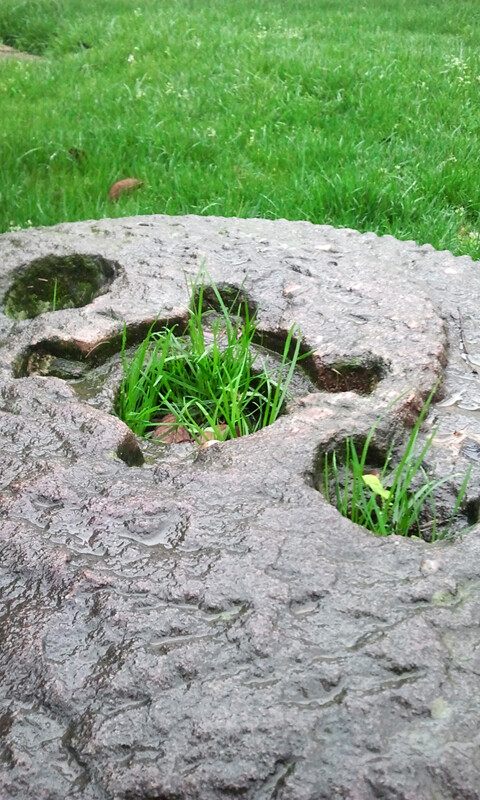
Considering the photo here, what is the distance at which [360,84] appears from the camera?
202 inches

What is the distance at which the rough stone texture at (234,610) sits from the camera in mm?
1111

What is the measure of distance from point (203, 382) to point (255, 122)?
3.09m

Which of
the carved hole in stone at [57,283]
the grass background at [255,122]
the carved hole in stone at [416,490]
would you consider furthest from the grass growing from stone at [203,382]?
the grass background at [255,122]

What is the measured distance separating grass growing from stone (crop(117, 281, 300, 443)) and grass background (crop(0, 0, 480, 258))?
1573 mm

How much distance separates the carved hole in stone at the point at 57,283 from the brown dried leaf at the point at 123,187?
1501 millimetres

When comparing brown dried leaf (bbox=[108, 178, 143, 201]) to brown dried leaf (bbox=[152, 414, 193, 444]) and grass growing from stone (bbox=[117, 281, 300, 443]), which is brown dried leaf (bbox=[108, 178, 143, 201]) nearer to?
grass growing from stone (bbox=[117, 281, 300, 443])

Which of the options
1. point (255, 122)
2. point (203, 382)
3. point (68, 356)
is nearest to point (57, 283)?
point (68, 356)

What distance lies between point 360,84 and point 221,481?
167 inches

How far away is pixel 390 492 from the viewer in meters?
1.62

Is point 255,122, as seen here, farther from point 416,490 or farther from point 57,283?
point 416,490

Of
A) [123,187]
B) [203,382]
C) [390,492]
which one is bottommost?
[123,187]

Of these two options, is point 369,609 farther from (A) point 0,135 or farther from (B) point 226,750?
(A) point 0,135

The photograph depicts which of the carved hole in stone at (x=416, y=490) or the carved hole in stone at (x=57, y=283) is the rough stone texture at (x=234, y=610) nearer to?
the carved hole in stone at (x=416, y=490)

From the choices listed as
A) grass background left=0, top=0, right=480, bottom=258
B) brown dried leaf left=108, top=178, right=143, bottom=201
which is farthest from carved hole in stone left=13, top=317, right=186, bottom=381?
brown dried leaf left=108, top=178, right=143, bottom=201
